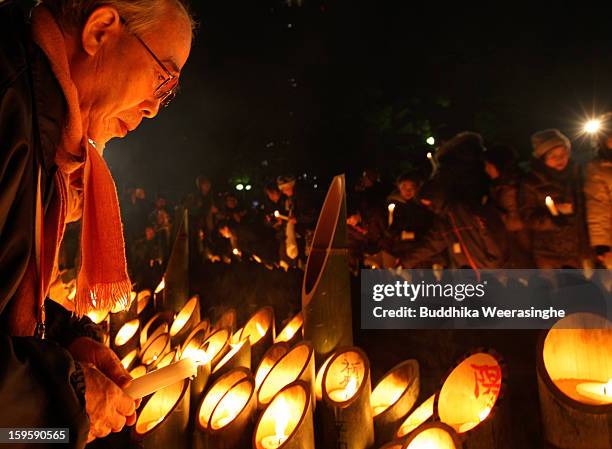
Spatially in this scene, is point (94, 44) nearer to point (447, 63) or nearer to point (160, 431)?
point (160, 431)

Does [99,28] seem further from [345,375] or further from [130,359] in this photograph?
[130,359]

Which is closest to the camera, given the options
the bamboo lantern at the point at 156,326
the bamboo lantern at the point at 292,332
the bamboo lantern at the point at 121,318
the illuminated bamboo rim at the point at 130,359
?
the bamboo lantern at the point at 292,332

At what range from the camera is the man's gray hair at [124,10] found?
0.89 metres

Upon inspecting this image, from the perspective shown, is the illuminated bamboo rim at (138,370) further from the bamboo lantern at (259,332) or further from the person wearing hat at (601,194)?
the person wearing hat at (601,194)

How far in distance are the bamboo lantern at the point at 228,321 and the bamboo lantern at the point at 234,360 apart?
20.5 inches

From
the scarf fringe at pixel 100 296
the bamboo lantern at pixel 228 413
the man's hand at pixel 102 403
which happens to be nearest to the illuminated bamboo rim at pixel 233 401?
the bamboo lantern at pixel 228 413

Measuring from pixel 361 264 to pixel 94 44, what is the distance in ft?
5.43

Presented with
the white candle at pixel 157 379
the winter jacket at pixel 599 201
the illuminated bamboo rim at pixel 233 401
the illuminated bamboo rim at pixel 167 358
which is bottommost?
the illuminated bamboo rim at pixel 233 401

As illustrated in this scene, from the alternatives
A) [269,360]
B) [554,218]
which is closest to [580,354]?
[554,218]

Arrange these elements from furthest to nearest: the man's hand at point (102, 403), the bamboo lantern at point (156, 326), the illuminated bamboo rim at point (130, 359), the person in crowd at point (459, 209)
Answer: the bamboo lantern at point (156, 326) → the illuminated bamboo rim at point (130, 359) → the person in crowd at point (459, 209) → the man's hand at point (102, 403)

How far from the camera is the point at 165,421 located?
5.50ft

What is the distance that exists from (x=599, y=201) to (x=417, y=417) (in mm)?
1095

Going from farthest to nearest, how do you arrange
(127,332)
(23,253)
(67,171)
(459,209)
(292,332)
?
(127,332), (292,332), (459,209), (67,171), (23,253)

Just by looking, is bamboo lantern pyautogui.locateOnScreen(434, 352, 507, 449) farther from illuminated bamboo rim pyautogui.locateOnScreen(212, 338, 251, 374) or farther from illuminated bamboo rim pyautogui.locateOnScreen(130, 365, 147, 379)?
illuminated bamboo rim pyautogui.locateOnScreen(130, 365, 147, 379)
